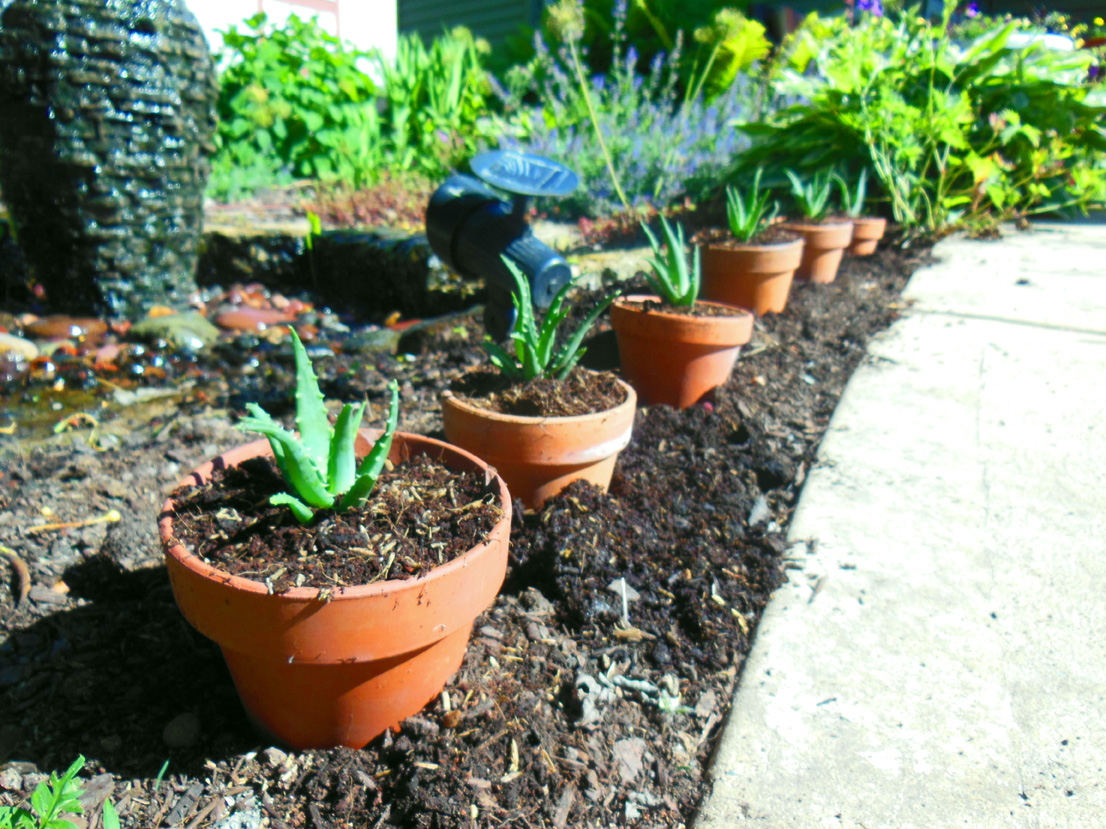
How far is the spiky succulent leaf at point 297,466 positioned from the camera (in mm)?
1108

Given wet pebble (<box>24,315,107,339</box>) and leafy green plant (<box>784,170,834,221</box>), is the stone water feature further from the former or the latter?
leafy green plant (<box>784,170,834,221</box>)

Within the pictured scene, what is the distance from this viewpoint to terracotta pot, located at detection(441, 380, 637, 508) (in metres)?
1.72

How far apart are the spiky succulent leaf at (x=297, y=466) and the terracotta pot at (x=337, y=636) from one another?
176 mm

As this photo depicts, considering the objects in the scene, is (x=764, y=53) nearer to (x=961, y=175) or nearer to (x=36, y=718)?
(x=961, y=175)

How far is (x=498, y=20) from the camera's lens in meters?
11.1

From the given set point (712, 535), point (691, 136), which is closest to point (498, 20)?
point (691, 136)

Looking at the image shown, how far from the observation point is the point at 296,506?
45.1 inches

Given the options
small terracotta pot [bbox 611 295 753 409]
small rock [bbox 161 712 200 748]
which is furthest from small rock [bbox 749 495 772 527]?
small rock [bbox 161 712 200 748]

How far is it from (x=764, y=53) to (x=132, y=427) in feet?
20.7

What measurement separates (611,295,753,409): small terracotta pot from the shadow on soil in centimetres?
153

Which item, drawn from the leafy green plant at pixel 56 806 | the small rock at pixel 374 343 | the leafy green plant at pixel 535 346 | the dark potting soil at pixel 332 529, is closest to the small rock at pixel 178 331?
the small rock at pixel 374 343

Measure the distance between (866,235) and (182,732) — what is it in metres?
4.21

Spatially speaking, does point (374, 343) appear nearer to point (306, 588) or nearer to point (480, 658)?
point (480, 658)

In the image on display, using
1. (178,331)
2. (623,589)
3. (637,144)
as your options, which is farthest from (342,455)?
(637,144)
